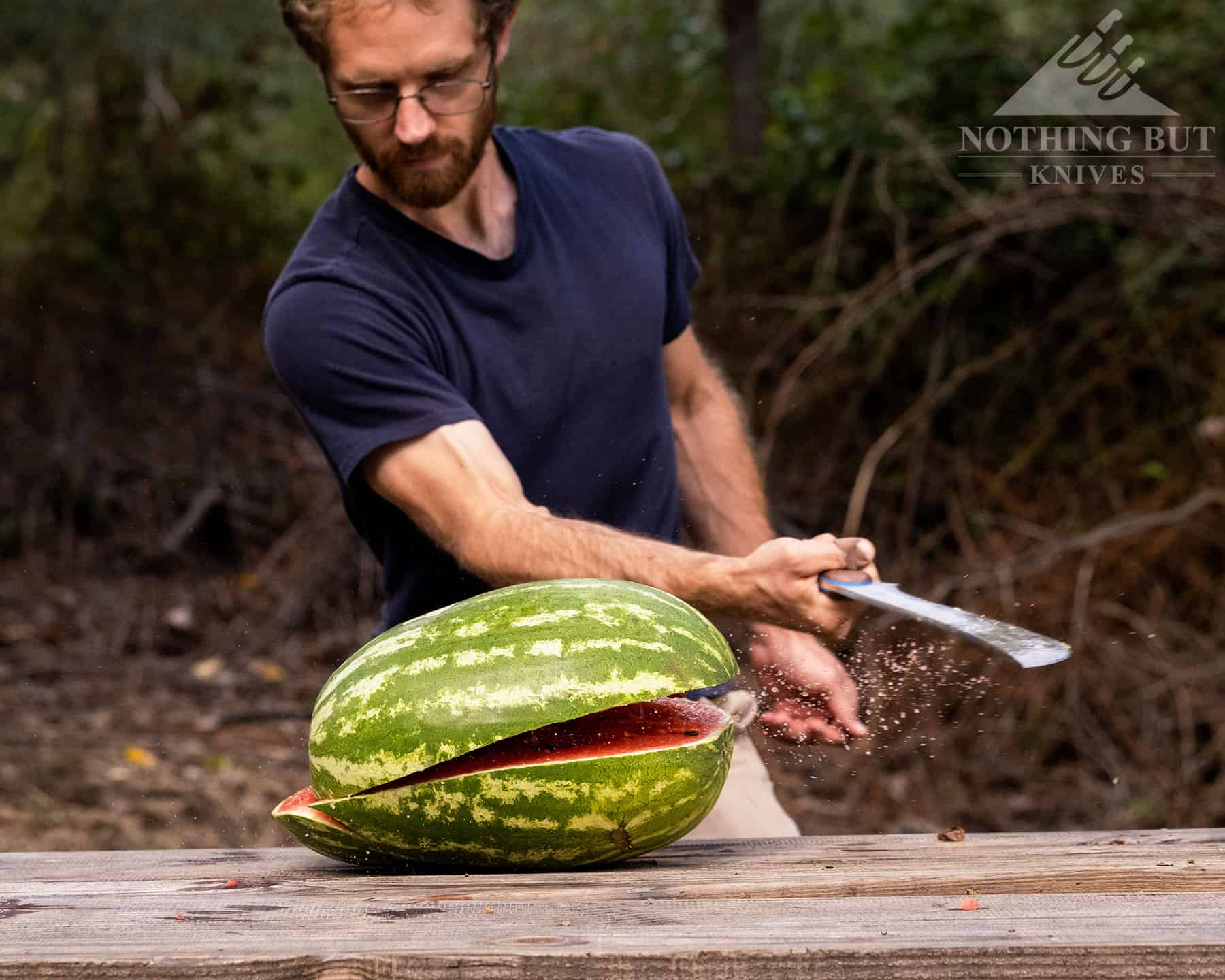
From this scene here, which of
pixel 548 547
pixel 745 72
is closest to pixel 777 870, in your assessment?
pixel 548 547

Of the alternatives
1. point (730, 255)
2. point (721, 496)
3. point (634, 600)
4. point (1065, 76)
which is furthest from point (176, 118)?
point (634, 600)

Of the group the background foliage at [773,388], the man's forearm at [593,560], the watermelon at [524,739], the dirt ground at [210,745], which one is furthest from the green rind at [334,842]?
the dirt ground at [210,745]

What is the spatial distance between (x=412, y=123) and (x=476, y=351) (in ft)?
1.45

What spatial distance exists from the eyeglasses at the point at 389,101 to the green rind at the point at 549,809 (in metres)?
1.41

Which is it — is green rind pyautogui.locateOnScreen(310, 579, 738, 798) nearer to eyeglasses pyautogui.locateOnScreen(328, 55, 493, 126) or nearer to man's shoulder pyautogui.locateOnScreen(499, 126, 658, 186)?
eyeglasses pyautogui.locateOnScreen(328, 55, 493, 126)

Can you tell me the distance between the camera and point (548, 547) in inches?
93.2

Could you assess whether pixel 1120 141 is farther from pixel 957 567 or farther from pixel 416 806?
pixel 416 806

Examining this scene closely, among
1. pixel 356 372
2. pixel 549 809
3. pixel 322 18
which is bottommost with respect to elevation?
pixel 549 809

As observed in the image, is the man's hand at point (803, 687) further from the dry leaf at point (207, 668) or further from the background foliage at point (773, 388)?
the dry leaf at point (207, 668)

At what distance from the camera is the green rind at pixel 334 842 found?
1.91 metres

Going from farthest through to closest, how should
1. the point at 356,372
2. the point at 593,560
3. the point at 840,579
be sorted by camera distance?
the point at 356,372, the point at 593,560, the point at 840,579

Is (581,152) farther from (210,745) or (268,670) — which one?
(268,670)

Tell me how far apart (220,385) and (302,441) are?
0.84m

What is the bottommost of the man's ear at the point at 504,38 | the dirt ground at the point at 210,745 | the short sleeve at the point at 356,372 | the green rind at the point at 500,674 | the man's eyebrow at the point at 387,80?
the dirt ground at the point at 210,745
